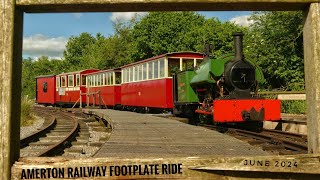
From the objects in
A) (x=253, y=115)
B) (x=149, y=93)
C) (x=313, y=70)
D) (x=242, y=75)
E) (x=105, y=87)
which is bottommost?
(x=253, y=115)

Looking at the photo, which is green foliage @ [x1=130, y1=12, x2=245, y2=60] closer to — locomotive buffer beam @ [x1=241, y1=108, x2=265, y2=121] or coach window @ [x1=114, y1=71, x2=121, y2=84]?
coach window @ [x1=114, y1=71, x2=121, y2=84]

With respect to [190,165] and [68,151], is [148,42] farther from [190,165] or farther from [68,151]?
[190,165]

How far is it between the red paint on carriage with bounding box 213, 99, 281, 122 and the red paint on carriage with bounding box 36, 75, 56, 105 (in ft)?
86.8

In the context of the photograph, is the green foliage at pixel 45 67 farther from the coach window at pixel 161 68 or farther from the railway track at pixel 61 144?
the railway track at pixel 61 144

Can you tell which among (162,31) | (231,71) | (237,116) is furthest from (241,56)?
(162,31)

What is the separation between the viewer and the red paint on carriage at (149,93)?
15.8 m

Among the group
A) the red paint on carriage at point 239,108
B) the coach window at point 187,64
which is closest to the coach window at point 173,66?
the coach window at point 187,64

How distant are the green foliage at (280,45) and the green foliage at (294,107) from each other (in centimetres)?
745

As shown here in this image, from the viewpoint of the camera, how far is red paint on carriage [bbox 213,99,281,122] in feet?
34.1

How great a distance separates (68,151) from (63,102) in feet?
80.2

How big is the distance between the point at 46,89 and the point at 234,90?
97.6ft

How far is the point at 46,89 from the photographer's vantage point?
1484 inches

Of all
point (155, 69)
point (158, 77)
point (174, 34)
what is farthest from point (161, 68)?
point (174, 34)

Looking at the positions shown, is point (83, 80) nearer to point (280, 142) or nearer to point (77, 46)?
point (280, 142)
